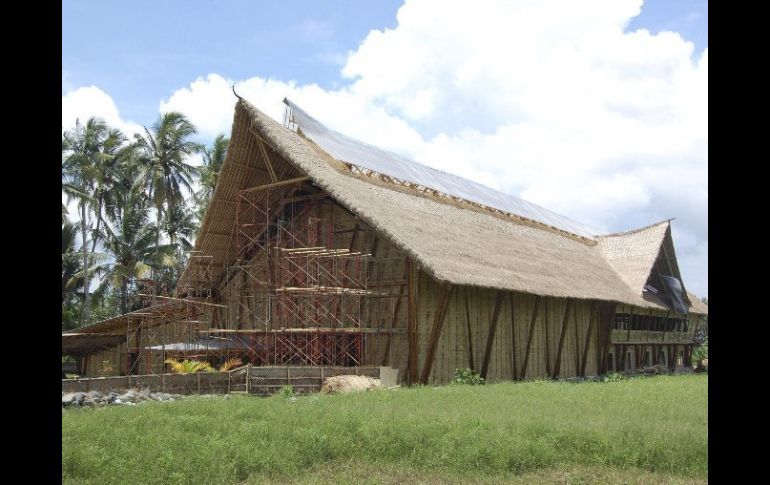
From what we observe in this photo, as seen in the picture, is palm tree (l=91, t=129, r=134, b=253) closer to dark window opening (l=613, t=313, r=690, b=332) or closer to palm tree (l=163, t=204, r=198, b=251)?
palm tree (l=163, t=204, r=198, b=251)

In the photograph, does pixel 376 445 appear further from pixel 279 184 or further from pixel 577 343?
pixel 577 343

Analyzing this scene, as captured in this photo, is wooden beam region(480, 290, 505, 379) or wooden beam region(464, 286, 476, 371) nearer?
wooden beam region(464, 286, 476, 371)

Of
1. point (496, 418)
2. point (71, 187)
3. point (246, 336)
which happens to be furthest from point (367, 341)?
point (71, 187)

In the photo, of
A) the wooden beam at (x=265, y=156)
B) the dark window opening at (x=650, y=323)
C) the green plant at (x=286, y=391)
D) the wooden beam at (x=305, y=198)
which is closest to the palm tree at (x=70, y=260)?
the wooden beam at (x=305, y=198)

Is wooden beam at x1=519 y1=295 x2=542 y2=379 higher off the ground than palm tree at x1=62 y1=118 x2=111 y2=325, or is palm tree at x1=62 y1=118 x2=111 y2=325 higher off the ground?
palm tree at x1=62 y1=118 x2=111 y2=325

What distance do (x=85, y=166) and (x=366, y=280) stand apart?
21.9m

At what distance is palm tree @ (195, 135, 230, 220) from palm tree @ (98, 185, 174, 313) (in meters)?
2.82

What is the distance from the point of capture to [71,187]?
112 ft

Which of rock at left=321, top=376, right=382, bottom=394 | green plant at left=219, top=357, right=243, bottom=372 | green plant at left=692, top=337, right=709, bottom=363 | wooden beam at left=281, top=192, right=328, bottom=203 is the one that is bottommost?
green plant at left=692, top=337, right=709, bottom=363

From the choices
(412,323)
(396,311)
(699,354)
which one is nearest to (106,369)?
(396,311)

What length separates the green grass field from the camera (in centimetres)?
779

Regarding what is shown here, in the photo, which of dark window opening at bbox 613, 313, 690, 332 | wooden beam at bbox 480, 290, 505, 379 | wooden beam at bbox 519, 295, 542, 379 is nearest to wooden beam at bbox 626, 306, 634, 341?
dark window opening at bbox 613, 313, 690, 332

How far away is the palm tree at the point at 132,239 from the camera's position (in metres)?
36.7
